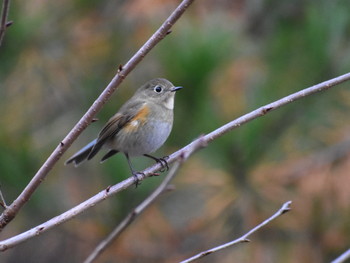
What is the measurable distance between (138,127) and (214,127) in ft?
1.65

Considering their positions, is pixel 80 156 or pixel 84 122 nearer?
pixel 84 122

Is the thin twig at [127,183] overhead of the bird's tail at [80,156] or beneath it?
overhead

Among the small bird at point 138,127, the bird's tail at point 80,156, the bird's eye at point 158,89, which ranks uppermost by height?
the bird's eye at point 158,89

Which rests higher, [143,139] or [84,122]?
[84,122]

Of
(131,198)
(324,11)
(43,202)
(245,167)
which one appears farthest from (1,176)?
(324,11)

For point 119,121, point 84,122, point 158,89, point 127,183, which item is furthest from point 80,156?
point 84,122

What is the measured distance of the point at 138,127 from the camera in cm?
401

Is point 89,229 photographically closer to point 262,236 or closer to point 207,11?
point 262,236

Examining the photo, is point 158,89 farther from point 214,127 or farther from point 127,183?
point 127,183

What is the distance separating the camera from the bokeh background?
3857 mm

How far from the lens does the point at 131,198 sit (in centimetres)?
389

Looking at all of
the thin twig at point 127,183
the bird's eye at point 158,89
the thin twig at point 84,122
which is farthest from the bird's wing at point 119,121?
the thin twig at point 84,122

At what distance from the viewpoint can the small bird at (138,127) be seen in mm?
3818

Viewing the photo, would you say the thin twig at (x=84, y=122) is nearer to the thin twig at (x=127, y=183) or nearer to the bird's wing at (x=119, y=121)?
the thin twig at (x=127, y=183)
